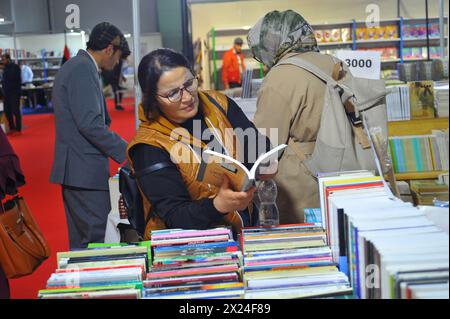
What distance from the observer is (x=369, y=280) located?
4.45 ft

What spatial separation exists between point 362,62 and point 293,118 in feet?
4.64

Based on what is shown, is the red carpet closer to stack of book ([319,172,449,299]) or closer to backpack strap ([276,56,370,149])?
backpack strap ([276,56,370,149])

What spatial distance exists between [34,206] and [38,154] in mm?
4106

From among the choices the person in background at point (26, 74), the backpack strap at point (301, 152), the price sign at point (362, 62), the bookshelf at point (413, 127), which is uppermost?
the person in background at point (26, 74)

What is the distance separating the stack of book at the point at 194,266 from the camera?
143 centimetres

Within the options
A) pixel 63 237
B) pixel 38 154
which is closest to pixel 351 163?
pixel 63 237

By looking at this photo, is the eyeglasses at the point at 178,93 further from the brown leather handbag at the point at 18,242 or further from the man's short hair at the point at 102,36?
the man's short hair at the point at 102,36

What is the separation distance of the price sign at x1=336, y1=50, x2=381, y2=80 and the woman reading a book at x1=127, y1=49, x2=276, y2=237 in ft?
5.67

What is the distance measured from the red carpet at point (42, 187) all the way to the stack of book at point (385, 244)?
2784mm

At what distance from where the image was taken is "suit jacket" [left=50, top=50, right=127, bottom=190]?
3.44 metres

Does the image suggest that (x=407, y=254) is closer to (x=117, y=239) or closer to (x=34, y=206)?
(x=117, y=239)

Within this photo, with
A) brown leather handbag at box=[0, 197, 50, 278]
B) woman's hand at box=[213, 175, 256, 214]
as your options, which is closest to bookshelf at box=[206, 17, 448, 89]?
brown leather handbag at box=[0, 197, 50, 278]

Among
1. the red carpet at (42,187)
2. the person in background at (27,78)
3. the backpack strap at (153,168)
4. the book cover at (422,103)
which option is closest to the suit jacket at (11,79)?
the red carpet at (42,187)

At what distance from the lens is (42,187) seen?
790 cm
